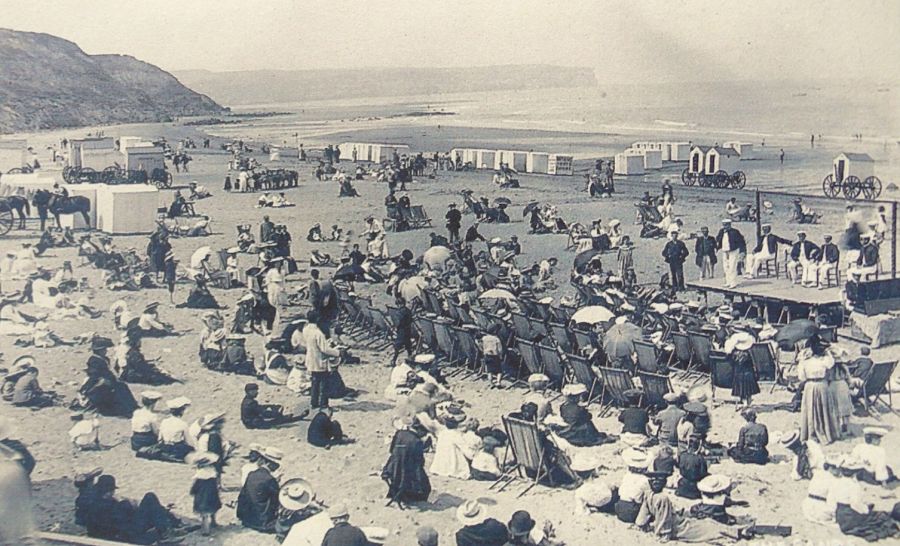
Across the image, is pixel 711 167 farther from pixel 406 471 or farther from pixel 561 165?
pixel 406 471

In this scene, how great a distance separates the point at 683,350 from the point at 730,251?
3.02 metres

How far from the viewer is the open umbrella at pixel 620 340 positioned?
35.0 feet

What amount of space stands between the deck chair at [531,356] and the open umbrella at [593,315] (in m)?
0.90

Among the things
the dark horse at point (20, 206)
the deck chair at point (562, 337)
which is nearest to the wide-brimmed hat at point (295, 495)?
the deck chair at point (562, 337)

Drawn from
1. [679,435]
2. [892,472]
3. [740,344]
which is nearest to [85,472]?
[679,435]

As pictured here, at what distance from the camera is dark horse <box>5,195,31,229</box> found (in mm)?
12328

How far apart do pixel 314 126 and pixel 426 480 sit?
9842mm

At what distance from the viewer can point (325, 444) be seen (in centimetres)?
A: 955

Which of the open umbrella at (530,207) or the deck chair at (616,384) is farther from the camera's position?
the open umbrella at (530,207)

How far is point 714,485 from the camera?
26.3 ft

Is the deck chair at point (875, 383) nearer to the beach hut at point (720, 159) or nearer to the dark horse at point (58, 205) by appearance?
the beach hut at point (720, 159)

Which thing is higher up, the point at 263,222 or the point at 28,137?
the point at 28,137

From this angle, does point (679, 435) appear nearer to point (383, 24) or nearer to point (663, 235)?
point (383, 24)

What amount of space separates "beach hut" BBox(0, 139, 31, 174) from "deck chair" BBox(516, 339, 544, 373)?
308 inches
